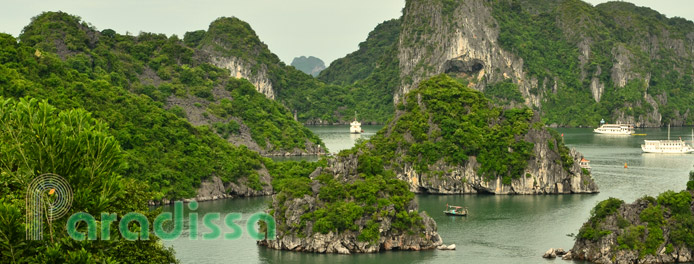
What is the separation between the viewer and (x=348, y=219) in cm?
5519

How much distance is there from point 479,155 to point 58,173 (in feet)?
186

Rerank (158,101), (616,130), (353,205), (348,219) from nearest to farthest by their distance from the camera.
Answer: (348,219) → (353,205) → (158,101) → (616,130)

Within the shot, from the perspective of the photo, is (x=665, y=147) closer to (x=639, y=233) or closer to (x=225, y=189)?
(x=225, y=189)

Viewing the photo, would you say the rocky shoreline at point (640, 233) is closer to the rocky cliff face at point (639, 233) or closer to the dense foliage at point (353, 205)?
the rocky cliff face at point (639, 233)

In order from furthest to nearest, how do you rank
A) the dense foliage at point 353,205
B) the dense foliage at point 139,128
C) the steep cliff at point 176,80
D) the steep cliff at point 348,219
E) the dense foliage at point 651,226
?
the steep cliff at point 176,80 < the dense foliage at point 139,128 < the dense foliage at point 353,205 < the steep cliff at point 348,219 < the dense foliage at point 651,226

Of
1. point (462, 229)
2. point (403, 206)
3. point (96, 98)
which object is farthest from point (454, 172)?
point (96, 98)

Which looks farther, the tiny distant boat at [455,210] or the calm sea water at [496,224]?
the tiny distant boat at [455,210]

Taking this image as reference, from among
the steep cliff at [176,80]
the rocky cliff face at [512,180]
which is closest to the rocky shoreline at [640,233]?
the rocky cliff face at [512,180]

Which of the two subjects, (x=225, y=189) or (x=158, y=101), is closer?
(x=225, y=189)

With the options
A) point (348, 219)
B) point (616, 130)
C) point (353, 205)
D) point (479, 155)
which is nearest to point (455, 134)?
point (479, 155)

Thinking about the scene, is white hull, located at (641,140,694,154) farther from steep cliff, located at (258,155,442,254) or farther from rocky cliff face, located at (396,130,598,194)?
steep cliff, located at (258,155,442,254)

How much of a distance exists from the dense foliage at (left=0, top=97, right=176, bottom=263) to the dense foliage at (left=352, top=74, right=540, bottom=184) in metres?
52.6

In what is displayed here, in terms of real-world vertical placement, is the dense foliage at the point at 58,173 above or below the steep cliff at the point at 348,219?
above

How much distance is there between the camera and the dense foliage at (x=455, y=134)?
274ft
